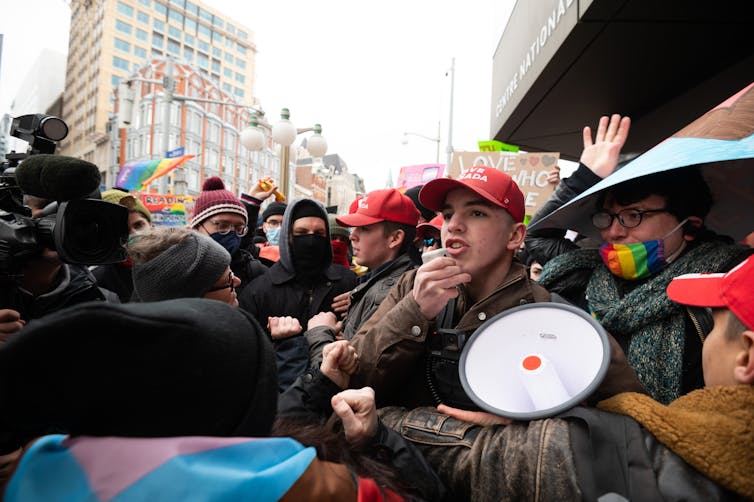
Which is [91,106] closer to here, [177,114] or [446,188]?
[177,114]

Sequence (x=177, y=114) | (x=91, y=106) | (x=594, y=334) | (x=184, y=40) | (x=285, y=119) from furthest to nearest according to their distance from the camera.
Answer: (x=184, y=40), (x=91, y=106), (x=177, y=114), (x=285, y=119), (x=594, y=334)

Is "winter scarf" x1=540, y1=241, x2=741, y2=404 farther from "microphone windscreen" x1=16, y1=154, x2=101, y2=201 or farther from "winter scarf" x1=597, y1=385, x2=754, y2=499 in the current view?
"microphone windscreen" x1=16, y1=154, x2=101, y2=201

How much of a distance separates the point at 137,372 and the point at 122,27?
75779 millimetres

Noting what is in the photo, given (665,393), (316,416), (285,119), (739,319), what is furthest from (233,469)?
(285,119)

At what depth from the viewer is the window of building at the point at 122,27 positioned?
203 ft

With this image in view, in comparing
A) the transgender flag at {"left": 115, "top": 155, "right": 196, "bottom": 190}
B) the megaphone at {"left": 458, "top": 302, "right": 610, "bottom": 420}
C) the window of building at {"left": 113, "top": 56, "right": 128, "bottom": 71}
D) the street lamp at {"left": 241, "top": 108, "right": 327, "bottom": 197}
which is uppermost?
the window of building at {"left": 113, "top": 56, "right": 128, "bottom": 71}

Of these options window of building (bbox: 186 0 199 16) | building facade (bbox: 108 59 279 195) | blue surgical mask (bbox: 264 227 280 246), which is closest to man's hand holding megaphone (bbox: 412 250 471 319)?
blue surgical mask (bbox: 264 227 280 246)

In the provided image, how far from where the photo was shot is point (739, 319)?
116cm

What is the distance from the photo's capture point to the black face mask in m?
3.42

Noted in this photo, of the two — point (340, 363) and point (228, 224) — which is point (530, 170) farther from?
point (340, 363)

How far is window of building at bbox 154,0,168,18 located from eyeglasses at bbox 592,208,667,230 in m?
80.5

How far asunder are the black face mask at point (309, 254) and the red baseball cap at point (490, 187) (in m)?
1.45

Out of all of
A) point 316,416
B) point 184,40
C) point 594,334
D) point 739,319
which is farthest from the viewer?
point 184,40

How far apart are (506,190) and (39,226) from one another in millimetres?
1806
